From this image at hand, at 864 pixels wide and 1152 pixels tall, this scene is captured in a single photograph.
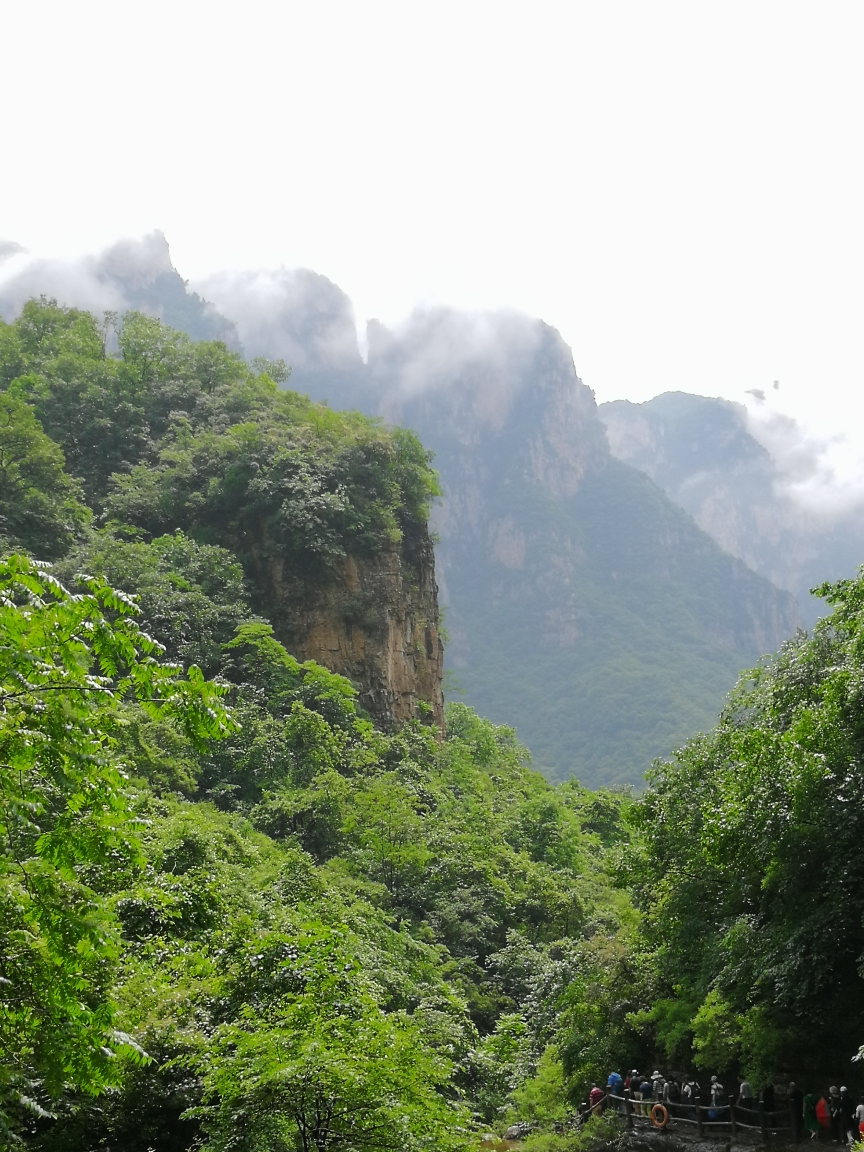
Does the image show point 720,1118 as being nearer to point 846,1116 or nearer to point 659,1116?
point 659,1116

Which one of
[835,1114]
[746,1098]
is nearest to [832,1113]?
[835,1114]

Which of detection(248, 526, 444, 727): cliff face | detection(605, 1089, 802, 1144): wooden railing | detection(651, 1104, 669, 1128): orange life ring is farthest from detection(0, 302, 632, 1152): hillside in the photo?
detection(651, 1104, 669, 1128): orange life ring

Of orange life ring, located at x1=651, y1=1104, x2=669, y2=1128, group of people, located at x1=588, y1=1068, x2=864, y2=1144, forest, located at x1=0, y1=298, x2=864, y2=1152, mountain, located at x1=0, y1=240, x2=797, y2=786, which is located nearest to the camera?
forest, located at x1=0, y1=298, x2=864, y2=1152

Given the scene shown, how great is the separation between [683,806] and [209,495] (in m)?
26.1

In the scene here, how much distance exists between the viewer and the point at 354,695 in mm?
35594

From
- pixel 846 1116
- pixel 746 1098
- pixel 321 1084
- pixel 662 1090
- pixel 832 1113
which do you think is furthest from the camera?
pixel 662 1090

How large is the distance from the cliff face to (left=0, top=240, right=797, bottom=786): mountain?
54637mm

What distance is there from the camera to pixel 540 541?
146125 millimetres

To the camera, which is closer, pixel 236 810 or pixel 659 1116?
pixel 659 1116

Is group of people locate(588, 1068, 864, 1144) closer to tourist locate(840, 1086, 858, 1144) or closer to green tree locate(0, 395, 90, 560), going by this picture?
tourist locate(840, 1086, 858, 1144)

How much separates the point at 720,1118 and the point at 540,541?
130 meters

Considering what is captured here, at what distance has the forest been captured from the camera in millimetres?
6895

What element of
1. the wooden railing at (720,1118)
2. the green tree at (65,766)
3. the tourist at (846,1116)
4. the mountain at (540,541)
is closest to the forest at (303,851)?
the green tree at (65,766)

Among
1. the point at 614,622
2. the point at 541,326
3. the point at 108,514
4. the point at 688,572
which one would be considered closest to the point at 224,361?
the point at 108,514
